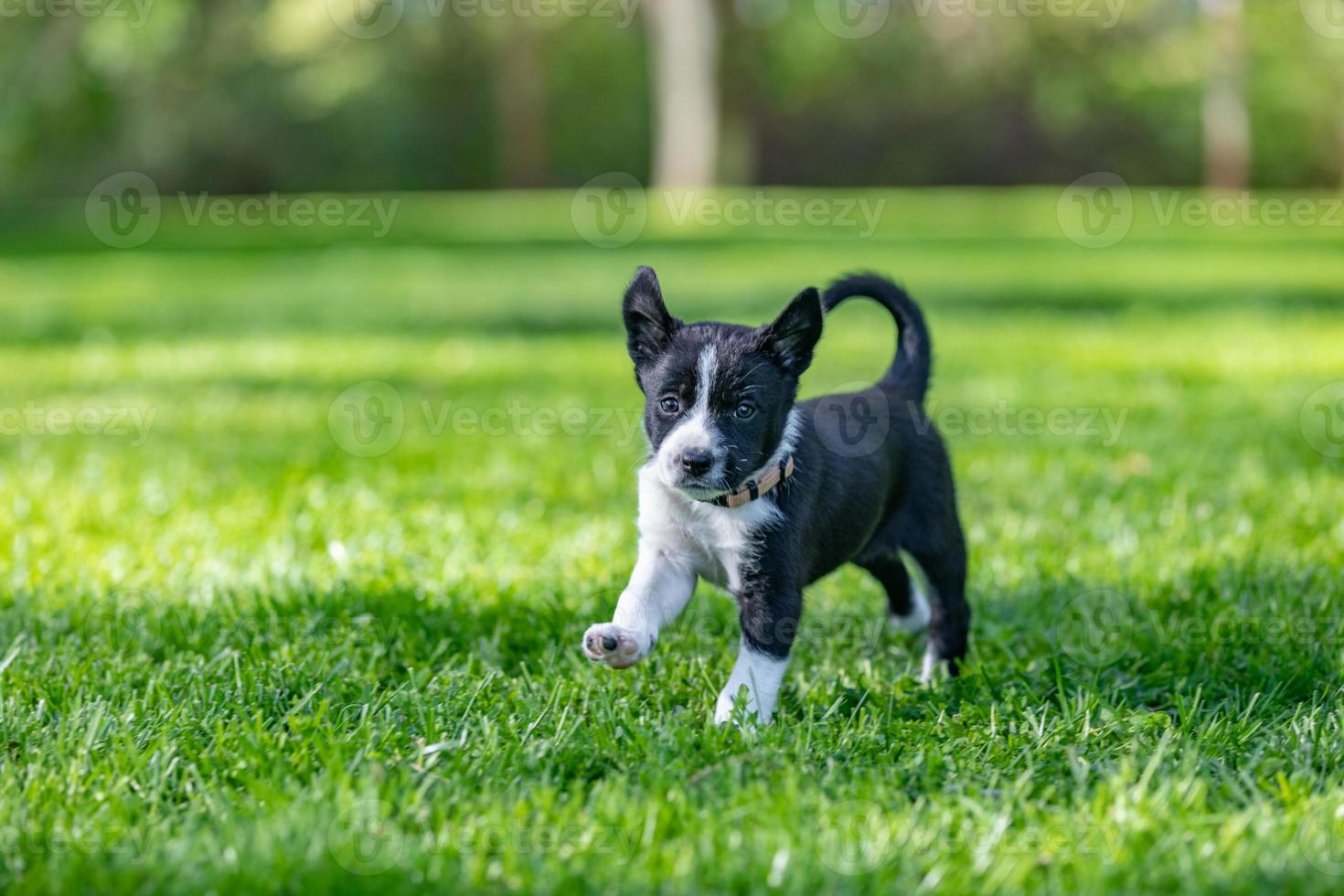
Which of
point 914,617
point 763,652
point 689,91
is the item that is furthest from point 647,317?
point 689,91

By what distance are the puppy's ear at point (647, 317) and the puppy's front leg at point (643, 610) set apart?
0.53 meters

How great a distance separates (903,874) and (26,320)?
11.5 m

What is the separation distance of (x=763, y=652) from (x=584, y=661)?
683mm

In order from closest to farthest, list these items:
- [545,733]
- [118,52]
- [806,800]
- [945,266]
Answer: [806,800]
[545,733]
[945,266]
[118,52]

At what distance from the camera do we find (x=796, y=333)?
344 cm

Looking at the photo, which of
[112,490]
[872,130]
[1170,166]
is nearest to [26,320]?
[112,490]

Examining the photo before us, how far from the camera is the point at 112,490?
19.5ft

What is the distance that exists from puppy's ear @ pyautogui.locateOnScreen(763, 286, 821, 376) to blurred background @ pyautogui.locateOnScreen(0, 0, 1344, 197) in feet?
103

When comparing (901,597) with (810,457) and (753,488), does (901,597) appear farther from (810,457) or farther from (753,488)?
(753,488)

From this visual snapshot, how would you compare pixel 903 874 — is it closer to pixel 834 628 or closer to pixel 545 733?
pixel 545 733

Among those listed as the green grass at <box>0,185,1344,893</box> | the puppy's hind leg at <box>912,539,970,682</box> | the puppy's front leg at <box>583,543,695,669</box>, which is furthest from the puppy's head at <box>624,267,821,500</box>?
the puppy's hind leg at <box>912,539,970,682</box>

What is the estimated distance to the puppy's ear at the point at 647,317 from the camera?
3.44 meters

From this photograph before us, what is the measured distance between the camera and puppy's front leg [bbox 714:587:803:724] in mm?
3395

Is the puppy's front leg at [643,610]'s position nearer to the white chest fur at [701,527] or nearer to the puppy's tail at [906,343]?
the white chest fur at [701,527]
